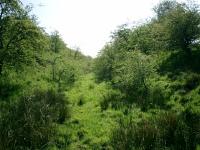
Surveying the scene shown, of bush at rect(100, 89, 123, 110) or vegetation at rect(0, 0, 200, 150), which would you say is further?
bush at rect(100, 89, 123, 110)

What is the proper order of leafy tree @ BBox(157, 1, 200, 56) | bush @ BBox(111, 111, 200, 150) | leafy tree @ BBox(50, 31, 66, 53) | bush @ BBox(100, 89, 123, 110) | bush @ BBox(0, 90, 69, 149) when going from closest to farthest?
bush @ BBox(111, 111, 200, 150)
bush @ BBox(0, 90, 69, 149)
bush @ BBox(100, 89, 123, 110)
leafy tree @ BBox(157, 1, 200, 56)
leafy tree @ BBox(50, 31, 66, 53)

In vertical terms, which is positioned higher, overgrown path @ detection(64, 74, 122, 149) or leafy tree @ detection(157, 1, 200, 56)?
leafy tree @ detection(157, 1, 200, 56)

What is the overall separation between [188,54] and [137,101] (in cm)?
1163

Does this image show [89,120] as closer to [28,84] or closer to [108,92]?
[108,92]

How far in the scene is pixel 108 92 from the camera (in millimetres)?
22203

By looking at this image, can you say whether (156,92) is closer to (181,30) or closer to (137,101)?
(137,101)

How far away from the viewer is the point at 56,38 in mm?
40062

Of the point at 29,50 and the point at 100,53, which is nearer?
the point at 29,50

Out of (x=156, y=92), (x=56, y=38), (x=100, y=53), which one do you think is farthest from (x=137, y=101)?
(x=56, y=38)

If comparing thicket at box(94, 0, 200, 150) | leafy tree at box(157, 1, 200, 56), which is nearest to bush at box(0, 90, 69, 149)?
thicket at box(94, 0, 200, 150)

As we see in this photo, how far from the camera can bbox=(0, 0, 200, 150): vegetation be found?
1235 centimetres

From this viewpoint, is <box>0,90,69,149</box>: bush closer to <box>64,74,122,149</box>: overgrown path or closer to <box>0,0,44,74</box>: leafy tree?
<box>64,74,122,149</box>: overgrown path

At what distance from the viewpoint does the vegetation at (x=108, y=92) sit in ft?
40.5

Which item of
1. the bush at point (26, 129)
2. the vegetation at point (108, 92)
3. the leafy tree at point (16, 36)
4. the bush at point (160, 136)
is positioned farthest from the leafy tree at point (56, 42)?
the bush at point (160, 136)
